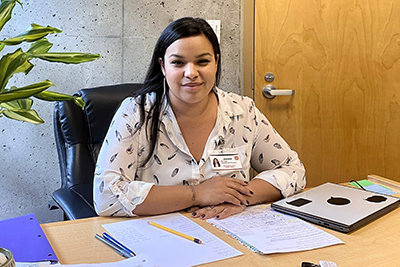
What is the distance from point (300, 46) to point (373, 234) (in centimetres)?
188

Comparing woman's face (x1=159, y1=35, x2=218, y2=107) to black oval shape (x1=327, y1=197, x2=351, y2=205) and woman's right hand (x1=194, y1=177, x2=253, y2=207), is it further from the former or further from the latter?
black oval shape (x1=327, y1=197, x2=351, y2=205)

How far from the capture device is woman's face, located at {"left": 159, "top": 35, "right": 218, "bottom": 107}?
5.37 feet

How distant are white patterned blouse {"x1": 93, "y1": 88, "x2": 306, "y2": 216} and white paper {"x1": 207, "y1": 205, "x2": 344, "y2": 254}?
0.87 feet

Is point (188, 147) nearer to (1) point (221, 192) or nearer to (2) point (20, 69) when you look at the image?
(1) point (221, 192)

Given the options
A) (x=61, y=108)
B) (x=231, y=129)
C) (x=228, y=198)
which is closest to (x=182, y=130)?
(x=231, y=129)

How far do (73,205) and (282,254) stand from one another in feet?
3.24

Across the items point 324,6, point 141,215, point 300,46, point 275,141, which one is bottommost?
point 141,215

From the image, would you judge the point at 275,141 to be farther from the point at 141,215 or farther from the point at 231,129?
the point at 141,215

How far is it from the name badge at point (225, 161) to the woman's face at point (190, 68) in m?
0.24

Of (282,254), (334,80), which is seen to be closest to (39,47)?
(282,254)

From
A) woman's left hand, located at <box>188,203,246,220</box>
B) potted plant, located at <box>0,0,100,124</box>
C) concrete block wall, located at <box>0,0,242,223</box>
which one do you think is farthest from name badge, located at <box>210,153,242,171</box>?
concrete block wall, located at <box>0,0,242,223</box>

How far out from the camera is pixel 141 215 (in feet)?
4.65

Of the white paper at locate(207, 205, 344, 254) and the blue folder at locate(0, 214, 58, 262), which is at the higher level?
the blue folder at locate(0, 214, 58, 262)

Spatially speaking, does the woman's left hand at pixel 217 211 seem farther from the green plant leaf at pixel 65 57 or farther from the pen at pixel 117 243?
the green plant leaf at pixel 65 57
